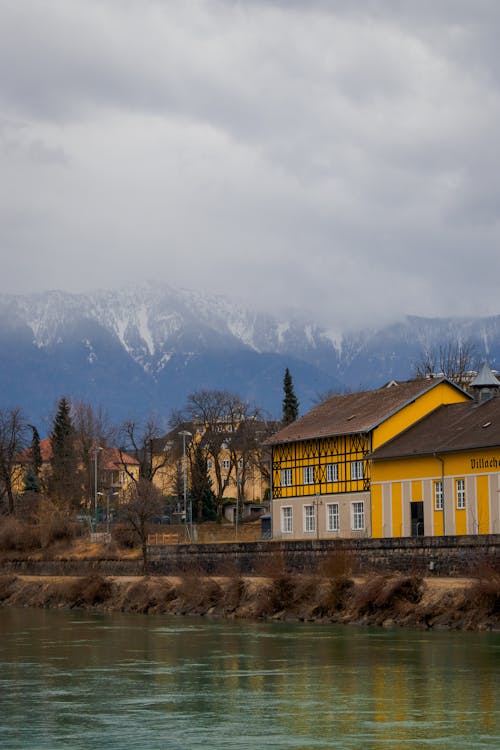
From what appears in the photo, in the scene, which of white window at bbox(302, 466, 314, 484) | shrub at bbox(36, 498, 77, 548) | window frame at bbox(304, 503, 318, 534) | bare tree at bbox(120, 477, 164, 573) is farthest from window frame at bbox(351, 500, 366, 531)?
shrub at bbox(36, 498, 77, 548)

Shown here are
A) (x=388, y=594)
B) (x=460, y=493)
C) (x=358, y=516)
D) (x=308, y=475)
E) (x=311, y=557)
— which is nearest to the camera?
(x=388, y=594)

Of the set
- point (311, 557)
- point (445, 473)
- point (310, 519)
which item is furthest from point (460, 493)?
point (310, 519)

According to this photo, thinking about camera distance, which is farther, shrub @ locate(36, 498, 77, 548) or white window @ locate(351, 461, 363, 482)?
shrub @ locate(36, 498, 77, 548)

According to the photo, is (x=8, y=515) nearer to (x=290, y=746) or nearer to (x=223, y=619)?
(x=223, y=619)

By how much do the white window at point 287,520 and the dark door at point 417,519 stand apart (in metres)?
12.0

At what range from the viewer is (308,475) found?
2881 inches

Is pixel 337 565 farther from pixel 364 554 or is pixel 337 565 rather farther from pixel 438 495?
pixel 438 495

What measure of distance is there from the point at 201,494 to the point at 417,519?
4618 centimetres

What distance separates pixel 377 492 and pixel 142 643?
25203mm

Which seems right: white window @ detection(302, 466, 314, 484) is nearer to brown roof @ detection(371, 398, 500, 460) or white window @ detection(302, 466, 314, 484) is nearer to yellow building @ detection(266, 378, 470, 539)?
yellow building @ detection(266, 378, 470, 539)

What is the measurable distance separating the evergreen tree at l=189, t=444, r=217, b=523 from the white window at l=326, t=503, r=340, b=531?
3612cm

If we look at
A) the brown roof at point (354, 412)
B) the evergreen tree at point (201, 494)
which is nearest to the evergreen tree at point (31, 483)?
the evergreen tree at point (201, 494)

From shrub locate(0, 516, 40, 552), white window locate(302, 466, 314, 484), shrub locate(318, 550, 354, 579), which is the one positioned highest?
white window locate(302, 466, 314, 484)

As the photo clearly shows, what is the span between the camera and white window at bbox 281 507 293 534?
244ft
